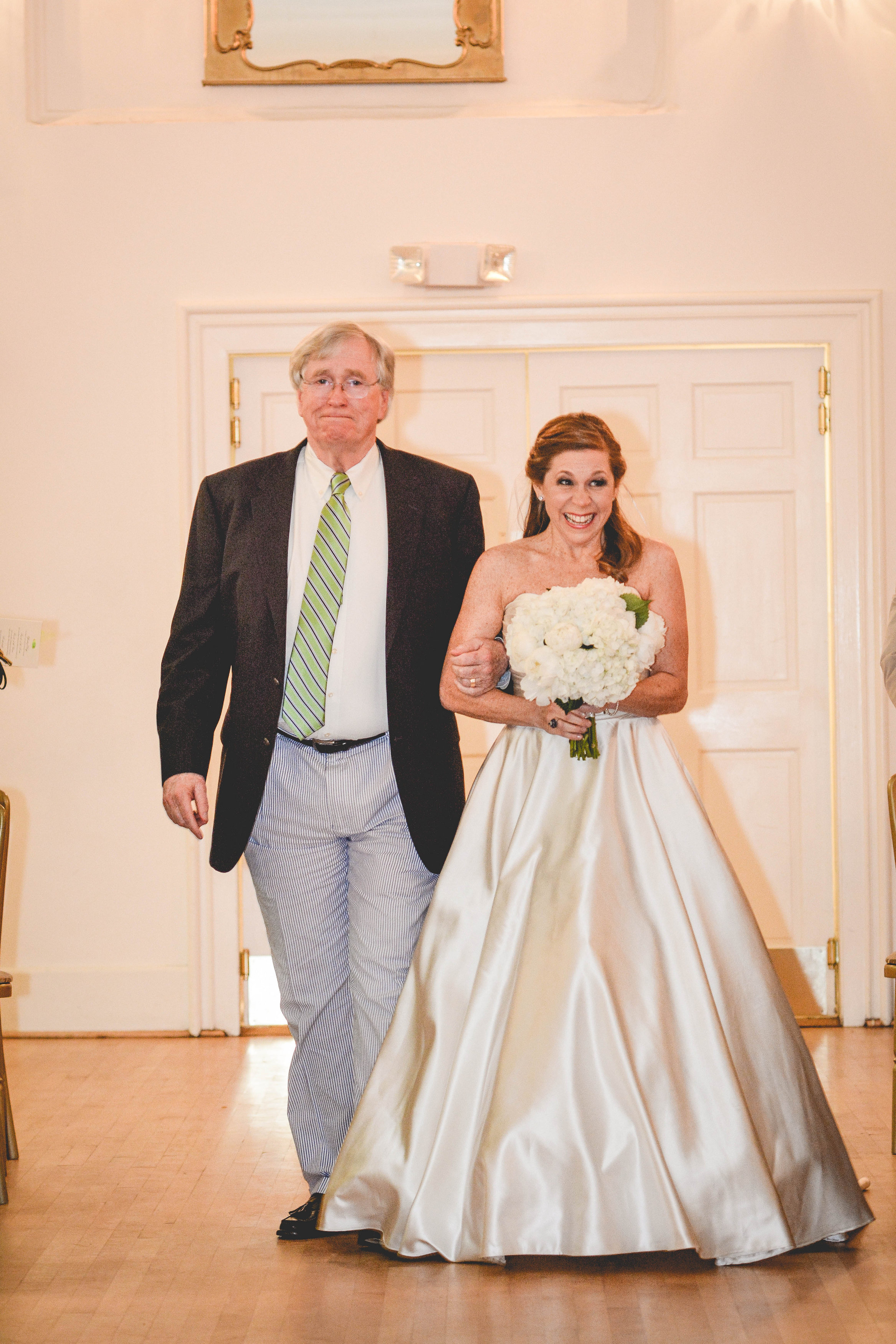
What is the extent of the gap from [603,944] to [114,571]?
2.89 metres

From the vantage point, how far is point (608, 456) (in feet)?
10.1

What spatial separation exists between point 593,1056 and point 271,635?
1.16m

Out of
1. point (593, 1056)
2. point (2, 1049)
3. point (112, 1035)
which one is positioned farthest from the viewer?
point (112, 1035)

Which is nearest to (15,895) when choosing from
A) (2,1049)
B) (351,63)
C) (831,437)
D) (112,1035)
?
(112,1035)

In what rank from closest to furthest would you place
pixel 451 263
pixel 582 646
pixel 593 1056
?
pixel 593 1056 → pixel 582 646 → pixel 451 263

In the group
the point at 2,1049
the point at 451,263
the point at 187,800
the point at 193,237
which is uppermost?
the point at 193,237

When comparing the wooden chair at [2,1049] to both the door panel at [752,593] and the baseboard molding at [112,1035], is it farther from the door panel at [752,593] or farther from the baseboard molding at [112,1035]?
the door panel at [752,593]

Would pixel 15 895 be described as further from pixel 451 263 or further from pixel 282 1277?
pixel 451 263

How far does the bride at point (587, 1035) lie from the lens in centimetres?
263

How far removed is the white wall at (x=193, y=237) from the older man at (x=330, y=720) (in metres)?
1.96

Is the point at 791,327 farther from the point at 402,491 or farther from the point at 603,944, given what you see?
the point at 603,944

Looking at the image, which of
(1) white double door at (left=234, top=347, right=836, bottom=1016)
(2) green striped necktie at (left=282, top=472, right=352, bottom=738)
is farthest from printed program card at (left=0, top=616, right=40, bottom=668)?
(2) green striped necktie at (left=282, top=472, right=352, bottom=738)

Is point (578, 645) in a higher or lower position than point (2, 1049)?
higher

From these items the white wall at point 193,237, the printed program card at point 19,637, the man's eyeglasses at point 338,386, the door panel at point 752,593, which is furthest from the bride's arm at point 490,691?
the printed program card at point 19,637
